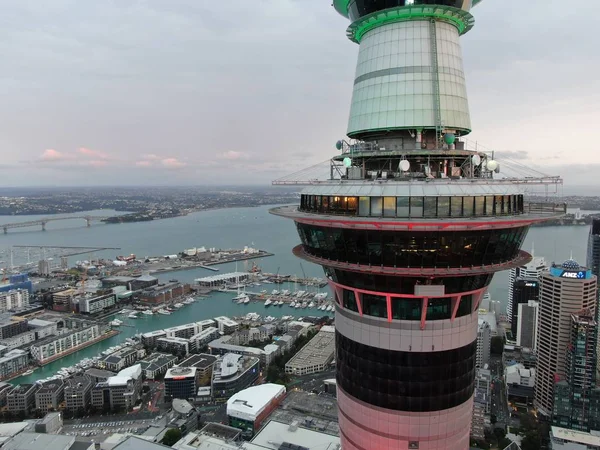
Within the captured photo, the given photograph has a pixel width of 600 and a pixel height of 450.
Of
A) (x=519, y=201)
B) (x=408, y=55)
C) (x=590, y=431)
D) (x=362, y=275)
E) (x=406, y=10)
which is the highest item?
(x=406, y=10)

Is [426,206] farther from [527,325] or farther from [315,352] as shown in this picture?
[527,325]

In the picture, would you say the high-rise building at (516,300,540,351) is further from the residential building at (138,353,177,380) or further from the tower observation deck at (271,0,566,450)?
the tower observation deck at (271,0,566,450)

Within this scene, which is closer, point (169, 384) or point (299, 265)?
point (169, 384)

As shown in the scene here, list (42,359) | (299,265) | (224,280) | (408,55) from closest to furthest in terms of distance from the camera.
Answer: (408,55)
(42,359)
(224,280)
(299,265)

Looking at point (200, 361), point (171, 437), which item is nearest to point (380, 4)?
point (171, 437)

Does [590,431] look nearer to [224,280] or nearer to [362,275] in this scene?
[362,275]

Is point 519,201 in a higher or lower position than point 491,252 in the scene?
higher

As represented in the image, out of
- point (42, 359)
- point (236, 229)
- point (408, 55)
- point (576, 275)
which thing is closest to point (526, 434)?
point (576, 275)

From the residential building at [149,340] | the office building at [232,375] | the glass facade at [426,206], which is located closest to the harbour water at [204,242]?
the residential building at [149,340]


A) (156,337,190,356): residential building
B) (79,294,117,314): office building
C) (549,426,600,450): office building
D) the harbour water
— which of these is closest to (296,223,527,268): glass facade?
(549,426,600,450): office building
